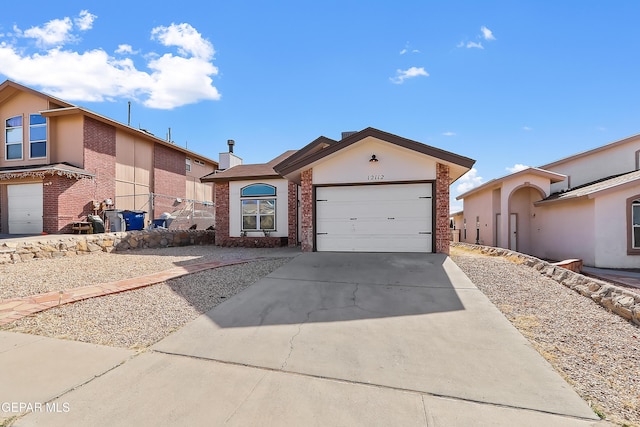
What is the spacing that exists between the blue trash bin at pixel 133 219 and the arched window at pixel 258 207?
21.2 ft

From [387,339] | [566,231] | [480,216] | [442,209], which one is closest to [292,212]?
[442,209]

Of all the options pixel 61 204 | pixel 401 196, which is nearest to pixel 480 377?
pixel 401 196

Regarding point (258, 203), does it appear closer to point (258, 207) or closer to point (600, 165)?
point (258, 207)

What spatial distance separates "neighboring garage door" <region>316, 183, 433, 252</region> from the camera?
30.9ft

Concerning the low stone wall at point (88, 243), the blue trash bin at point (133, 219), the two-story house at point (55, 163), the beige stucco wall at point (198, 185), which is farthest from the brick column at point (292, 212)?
the beige stucco wall at point (198, 185)

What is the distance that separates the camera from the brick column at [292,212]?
13359mm

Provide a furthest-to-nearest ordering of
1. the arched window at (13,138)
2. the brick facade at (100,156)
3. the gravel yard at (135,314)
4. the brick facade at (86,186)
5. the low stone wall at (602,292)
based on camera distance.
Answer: the arched window at (13,138)
the brick facade at (100,156)
the brick facade at (86,186)
the low stone wall at (602,292)
the gravel yard at (135,314)

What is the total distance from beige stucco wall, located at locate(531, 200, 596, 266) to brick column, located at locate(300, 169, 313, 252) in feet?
35.9

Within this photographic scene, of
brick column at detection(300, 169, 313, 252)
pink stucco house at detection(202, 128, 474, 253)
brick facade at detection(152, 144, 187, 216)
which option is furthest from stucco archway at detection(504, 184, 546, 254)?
brick facade at detection(152, 144, 187, 216)

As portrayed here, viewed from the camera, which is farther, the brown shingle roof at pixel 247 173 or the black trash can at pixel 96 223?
the black trash can at pixel 96 223

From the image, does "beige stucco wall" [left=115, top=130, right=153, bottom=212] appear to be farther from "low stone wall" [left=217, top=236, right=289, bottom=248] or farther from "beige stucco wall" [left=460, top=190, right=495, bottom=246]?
"beige stucco wall" [left=460, top=190, right=495, bottom=246]

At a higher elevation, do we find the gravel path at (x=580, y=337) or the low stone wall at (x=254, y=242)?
the low stone wall at (x=254, y=242)

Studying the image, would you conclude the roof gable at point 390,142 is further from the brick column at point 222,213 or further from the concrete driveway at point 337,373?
the brick column at point 222,213

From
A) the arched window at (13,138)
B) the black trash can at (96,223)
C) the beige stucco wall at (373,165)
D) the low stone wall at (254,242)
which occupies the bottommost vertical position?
the low stone wall at (254,242)
